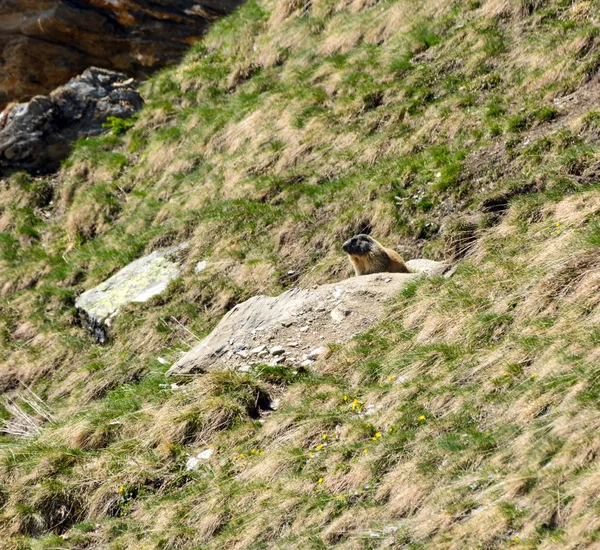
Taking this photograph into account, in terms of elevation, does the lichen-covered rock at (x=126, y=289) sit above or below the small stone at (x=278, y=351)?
above

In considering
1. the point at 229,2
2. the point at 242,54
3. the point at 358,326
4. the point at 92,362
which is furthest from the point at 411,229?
the point at 229,2

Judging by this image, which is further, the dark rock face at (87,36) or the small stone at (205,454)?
the dark rock face at (87,36)

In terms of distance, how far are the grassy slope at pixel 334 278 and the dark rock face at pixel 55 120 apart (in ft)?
2.42

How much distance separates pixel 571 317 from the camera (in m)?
8.18

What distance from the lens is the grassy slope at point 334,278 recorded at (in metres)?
7.32

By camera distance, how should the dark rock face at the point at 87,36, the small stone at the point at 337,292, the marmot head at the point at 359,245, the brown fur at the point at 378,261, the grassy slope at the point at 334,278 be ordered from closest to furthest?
the grassy slope at the point at 334,278 < the small stone at the point at 337,292 < the brown fur at the point at 378,261 < the marmot head at the point at 359,245 < the dark rock face at the point at 87,36

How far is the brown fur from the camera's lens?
11992 millimetres

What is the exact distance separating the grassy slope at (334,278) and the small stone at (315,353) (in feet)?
0.80

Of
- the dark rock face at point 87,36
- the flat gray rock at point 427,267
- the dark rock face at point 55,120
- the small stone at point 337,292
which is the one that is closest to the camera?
the small stone at point 337,292

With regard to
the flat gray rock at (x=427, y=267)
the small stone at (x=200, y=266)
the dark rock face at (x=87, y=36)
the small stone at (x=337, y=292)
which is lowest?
the flat gray rock at (x=427, y=267)

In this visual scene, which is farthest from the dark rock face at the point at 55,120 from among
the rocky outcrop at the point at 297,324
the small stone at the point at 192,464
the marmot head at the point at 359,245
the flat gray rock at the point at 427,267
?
the small stone at the point at 192,464

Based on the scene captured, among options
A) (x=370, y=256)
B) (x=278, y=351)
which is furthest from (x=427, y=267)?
(x=278, y=351)

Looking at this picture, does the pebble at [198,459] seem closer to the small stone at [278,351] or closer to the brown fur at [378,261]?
the small stone at [278,351]

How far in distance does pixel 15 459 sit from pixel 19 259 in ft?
26.9
